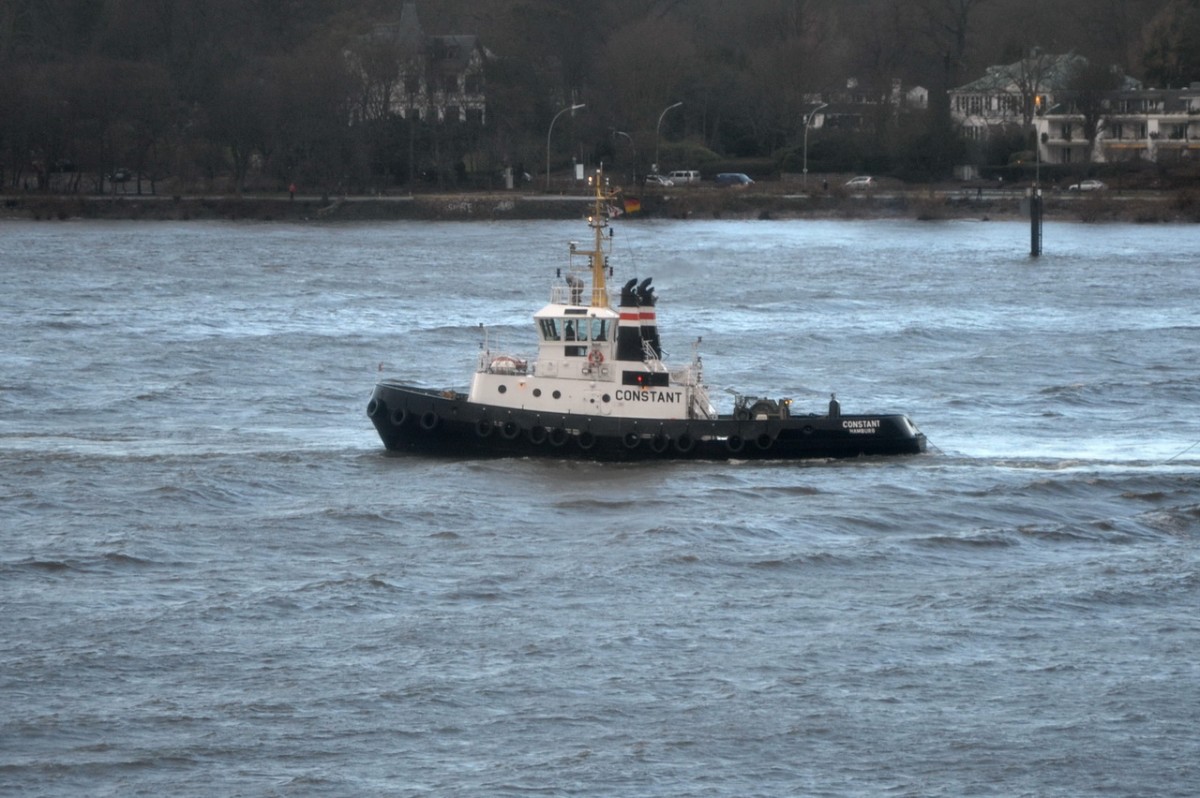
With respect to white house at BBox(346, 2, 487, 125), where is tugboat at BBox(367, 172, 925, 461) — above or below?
below

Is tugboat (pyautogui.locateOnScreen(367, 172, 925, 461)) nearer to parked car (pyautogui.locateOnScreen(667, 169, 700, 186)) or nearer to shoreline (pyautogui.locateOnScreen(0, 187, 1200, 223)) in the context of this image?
shoreline (pyautogui.locateOnScreen(0, 187, 1200, 223))

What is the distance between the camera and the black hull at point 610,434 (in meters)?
26.3

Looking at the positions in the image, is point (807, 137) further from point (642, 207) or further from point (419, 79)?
point (419, 79)

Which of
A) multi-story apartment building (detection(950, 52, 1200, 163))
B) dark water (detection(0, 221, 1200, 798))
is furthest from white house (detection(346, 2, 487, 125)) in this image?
dark water (detection(0, 221, 1200, 798))

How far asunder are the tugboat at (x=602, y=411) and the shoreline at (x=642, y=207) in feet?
190

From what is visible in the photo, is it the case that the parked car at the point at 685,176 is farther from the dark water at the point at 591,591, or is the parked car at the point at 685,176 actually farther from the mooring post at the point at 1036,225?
the dark water at the point at 591,591

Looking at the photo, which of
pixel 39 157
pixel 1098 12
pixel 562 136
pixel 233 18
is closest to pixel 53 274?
pixel 39 157

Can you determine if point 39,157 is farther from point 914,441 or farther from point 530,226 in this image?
point 914,441

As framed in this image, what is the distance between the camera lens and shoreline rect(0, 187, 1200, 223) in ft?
277

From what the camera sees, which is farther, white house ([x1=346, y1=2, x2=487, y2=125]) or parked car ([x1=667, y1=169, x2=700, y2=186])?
white house ([x1=346, y1=2, x2=487, y2=125])

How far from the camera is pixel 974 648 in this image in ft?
59.9

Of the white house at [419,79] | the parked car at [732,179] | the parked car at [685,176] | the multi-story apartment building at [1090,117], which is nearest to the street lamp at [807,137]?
the parked car at [732,179]

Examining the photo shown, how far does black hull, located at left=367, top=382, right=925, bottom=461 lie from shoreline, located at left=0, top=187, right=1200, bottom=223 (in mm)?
57877

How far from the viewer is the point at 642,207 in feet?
284
